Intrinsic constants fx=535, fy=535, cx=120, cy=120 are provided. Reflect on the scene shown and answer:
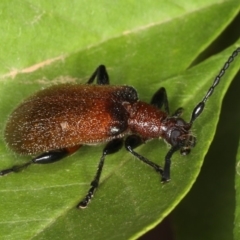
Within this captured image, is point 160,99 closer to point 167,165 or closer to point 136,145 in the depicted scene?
point 136,145

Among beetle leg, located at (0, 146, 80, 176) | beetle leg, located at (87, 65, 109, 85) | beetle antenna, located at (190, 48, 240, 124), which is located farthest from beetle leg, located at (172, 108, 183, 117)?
beetle leg, located at (0, 146, 80, 176)

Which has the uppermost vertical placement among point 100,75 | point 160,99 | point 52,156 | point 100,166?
point 100,75

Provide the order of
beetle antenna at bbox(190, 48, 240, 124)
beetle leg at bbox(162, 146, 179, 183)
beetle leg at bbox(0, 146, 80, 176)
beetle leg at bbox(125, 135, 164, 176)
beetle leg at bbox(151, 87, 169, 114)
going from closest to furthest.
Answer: beetle leg at bbox(162, 146, 179, 183) → beetle leg at bbox(125, 135, 164, 176) → beetle antenna at bbox(190, 48, 240, 124) → beetle leg at bbox(0, 146, 80, 176) → beetle leg at bbox(151, 87, 169, 114)

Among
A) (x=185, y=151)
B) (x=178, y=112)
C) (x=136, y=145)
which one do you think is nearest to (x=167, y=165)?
(x=185, y=151)

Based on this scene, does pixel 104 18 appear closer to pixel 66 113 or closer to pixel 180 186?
pixel 66 113

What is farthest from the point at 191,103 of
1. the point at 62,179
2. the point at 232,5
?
the point at 62,179

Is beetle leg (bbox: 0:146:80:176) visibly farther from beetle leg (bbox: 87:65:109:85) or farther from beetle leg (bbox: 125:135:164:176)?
beetle leg (bbox: 87:65:109:85)

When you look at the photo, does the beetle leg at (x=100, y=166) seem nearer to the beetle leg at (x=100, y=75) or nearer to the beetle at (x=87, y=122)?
the beetle at (x=87, y=122)

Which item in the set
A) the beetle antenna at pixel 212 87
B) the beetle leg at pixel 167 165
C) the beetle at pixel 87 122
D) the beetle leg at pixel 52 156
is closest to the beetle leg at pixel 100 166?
the beetle at pixel 87 122
